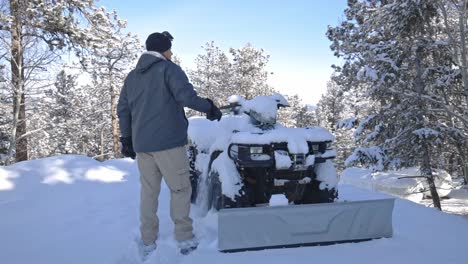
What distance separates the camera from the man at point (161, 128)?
3.34m

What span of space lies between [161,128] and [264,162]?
1.04m

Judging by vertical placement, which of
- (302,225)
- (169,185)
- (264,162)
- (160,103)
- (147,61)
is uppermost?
(147,61)

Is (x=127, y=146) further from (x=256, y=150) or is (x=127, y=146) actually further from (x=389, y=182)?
(x=389, y=182)

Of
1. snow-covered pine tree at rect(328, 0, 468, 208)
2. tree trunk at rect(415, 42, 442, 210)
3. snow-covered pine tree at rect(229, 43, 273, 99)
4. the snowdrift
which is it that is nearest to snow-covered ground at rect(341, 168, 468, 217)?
the snowdrift

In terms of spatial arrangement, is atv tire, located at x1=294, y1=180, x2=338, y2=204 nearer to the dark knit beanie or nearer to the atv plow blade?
the atv plow blade

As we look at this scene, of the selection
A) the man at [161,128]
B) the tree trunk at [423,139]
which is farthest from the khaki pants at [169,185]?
the tree trunk at [423,139]

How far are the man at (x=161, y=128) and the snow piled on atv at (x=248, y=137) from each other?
491mm

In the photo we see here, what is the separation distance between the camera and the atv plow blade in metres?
3.31

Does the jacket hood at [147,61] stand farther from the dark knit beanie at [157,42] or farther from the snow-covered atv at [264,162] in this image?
the snow-covered atv at [264,162]

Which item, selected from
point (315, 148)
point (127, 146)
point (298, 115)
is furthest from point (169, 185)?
point (298, 115)

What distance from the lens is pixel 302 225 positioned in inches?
137

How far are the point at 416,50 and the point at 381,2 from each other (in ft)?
22.2

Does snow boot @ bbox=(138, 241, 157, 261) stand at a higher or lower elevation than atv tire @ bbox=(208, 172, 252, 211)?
lower

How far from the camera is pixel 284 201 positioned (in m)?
3.59
